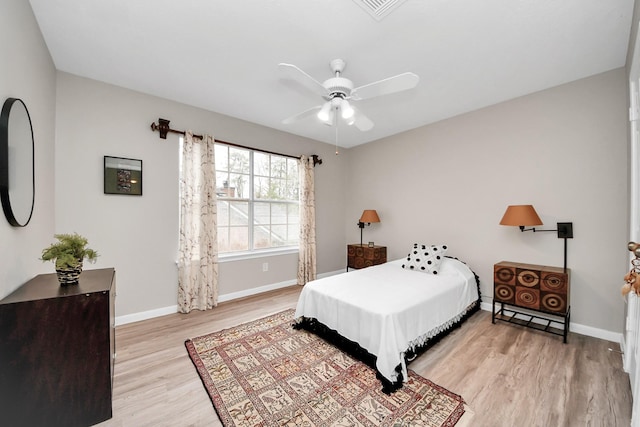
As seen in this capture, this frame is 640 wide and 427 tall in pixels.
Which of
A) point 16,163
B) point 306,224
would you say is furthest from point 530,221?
point 16,163

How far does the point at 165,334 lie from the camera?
2701 mm

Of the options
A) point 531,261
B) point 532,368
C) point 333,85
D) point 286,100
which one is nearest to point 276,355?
point 532,368

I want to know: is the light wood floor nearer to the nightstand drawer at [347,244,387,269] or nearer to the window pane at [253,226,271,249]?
the window pane at [253,226,271,249]

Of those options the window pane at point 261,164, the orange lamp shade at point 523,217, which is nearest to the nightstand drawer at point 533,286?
the orange lamp shade at point 523,217

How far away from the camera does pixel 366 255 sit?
4.49m

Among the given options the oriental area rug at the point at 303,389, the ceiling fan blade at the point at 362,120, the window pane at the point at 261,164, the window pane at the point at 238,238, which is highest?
the ceiling fan blade at the point at 362,120

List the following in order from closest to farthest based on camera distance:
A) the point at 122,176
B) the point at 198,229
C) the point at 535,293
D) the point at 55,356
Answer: the point at 55,356, the point at 535,293, the point at 122,176, the point at 198,229

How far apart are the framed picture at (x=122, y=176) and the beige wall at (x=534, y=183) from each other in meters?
3.78

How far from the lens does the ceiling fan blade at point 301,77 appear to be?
5.81 ft

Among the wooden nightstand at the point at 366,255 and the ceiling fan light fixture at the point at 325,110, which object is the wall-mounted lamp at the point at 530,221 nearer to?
the wooden nightstand at the point at 366,255

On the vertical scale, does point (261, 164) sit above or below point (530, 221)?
above

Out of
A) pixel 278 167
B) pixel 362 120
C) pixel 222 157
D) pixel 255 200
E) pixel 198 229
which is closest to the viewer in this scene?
pixel 362 120

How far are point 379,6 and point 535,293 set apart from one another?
3.07 metres

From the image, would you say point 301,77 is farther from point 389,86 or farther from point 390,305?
point 390,305
